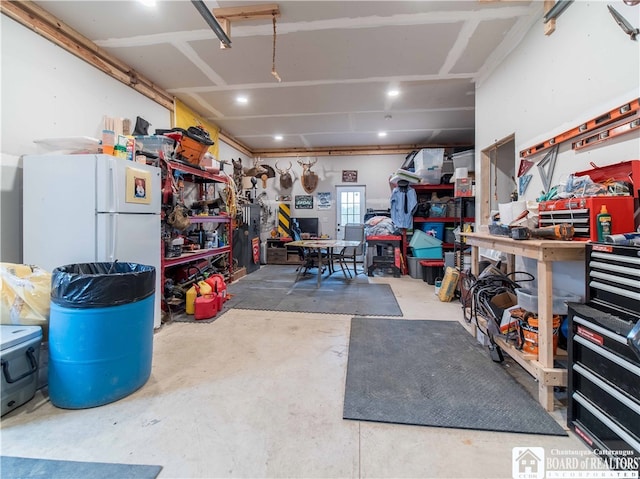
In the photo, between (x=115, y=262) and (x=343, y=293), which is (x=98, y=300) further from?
(x=343, y=293)

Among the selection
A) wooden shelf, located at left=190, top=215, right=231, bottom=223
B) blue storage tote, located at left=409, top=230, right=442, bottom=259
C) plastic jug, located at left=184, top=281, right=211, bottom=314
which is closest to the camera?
plastic jug, located at left=184, top=281, right=211, bottom=314

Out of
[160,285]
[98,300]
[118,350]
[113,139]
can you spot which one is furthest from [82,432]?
[113,139]

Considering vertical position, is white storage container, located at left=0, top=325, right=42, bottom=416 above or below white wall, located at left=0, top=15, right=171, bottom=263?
below

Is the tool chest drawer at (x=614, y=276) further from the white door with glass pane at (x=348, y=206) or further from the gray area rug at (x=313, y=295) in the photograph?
the white door with glass pane at (x=348, y=206)

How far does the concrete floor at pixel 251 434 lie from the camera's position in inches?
48.4

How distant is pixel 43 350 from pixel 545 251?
365 cm

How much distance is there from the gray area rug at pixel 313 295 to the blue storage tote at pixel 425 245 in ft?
3.70

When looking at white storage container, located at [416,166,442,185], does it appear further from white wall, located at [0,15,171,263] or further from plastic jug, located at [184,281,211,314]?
white wall, located at [0,15,171,263]

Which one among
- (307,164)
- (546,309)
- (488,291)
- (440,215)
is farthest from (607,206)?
(307,164)

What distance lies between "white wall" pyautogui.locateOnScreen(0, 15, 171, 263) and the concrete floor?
1619 mm

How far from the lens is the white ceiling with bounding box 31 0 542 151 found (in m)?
2.48

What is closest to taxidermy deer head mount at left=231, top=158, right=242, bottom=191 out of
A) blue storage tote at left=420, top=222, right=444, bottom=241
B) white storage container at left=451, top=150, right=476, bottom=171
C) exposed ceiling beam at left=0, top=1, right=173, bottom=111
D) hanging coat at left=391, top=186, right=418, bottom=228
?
exposed ceiling beam at left=0, top=1, right=173, bottom=111

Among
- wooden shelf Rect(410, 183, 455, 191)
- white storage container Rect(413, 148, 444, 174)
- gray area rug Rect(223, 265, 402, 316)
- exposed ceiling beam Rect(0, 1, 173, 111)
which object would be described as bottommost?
gray area rug Rect(223, 265, 402, 316)

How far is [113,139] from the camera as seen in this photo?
2.41 metres
